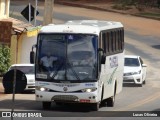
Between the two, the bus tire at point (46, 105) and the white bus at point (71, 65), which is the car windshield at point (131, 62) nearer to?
the white bus at point (71, 65)

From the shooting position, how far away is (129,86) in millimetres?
39875

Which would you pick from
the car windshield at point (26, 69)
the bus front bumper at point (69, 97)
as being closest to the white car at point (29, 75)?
the car windshield at point (26, 69)

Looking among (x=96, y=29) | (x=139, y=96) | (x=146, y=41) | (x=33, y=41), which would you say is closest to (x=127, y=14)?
(x=146, y=41)

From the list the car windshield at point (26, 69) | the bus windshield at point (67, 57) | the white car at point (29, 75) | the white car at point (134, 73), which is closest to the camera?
the bus windshield at point (67, 57)

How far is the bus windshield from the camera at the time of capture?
82.1 ft

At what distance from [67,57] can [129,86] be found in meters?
15.1

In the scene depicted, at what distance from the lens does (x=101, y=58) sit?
999 inches

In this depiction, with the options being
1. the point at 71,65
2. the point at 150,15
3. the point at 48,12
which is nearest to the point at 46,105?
the point at 71,65

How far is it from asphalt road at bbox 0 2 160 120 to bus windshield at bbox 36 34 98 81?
1.32m

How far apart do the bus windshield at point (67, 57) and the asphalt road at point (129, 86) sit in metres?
1.32

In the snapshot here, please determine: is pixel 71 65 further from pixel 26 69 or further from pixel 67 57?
pixel 26 69

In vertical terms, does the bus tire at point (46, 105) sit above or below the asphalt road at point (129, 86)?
above

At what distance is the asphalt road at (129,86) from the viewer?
26453 millimetres

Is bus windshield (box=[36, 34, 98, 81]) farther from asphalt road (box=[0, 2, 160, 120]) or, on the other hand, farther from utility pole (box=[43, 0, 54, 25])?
utility pole (box=[43, 0, 54, 25])
